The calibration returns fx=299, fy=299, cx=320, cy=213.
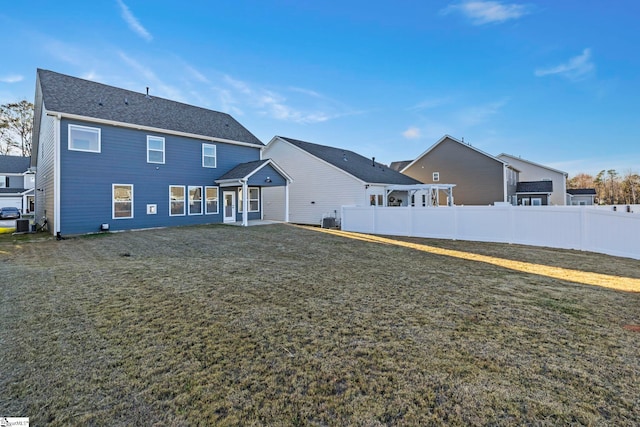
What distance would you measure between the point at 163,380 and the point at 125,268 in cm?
513

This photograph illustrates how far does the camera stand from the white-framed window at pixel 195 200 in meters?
16.6

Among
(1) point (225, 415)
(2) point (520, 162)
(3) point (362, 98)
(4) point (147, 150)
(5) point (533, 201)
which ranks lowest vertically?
(1) point (225, 415)

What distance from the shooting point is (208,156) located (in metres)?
17.5

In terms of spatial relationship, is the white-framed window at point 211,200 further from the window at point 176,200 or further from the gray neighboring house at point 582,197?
the gray neighboring house at point 582,197

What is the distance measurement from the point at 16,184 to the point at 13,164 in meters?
2.31

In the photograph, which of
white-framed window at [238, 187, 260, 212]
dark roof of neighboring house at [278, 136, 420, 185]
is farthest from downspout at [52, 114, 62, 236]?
dark roof of neighboring house at [278, 136, 420, 185]

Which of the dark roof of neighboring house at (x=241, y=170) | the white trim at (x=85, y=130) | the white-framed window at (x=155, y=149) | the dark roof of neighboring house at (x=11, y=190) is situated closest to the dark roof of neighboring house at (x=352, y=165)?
the dark roof of neighboring house at (x=241, y=170)

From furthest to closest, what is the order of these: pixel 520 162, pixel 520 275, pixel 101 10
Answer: pixel 520 162
pixel 101 10
pixel 520 275

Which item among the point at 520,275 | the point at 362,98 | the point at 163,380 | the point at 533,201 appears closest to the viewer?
the point at 163,380

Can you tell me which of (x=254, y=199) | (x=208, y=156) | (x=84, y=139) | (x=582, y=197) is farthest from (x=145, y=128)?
(x=582, y=197)

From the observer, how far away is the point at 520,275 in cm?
621

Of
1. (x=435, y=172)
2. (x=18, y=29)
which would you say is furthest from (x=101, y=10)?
(x=435, y=172)

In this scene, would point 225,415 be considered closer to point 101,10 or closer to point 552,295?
point 552,295

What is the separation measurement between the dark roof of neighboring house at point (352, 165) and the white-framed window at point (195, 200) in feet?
24.6
